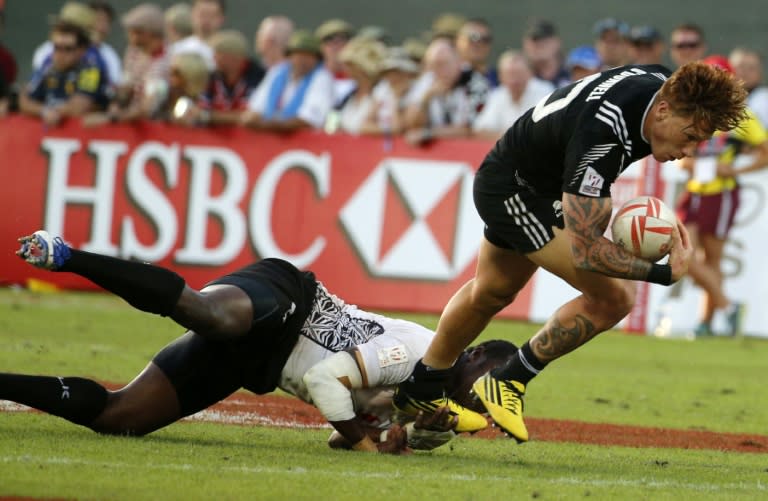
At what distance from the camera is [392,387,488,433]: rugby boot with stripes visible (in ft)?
22.9

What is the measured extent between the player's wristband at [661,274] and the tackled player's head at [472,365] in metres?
1.01

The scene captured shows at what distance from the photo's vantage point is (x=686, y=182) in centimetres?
1487

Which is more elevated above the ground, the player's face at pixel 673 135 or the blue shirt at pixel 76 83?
the player's face at pixel 673 135

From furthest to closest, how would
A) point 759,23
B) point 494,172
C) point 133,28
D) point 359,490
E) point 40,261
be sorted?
point 759,23
point 133,28
point 494,172
point 40,261
point 359,490

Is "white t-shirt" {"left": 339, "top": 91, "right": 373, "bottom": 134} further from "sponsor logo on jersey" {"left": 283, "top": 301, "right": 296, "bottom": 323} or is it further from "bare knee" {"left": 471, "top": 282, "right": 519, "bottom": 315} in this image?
"sponsor logo on jersey" {"left": 283, "top": 301, "right": 296, "bottom": 323}

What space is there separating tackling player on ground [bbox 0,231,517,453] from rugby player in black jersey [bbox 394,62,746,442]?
0.53 feet

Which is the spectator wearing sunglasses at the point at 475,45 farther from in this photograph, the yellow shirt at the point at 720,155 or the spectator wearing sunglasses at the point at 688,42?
the yellow shirt at the point at 720,155

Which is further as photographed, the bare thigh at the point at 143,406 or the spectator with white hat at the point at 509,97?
the spectator with white hat at the point at 509,97

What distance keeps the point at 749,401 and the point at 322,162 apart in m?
6.00

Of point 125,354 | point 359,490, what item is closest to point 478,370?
point 359,490

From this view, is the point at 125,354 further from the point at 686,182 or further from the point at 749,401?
the point at 686,182

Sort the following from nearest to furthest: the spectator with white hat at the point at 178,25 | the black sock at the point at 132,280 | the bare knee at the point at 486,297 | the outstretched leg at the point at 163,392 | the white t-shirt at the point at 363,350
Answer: the black sock at the point at 132,280 < the outstretched leg at the point at 163,392 < the white t-shirt at the point at 363,350 < the bare knee at the point at 486,297 < the spectator with white hat at the point at 178,25

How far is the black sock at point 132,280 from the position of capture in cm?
637

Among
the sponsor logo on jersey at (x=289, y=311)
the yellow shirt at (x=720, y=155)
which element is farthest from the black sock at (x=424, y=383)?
the yellow shirt at (x=720, y=155)
